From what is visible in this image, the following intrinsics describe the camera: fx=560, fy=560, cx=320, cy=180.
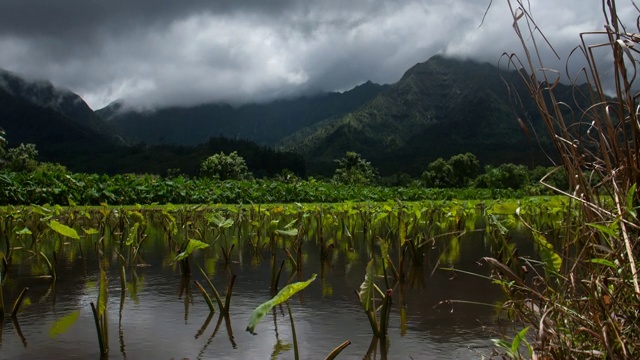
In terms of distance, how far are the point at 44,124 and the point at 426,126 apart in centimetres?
10933

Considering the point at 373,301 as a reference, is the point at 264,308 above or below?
above

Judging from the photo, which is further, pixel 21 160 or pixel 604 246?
pixel 21 160

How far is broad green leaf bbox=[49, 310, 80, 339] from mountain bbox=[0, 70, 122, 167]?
132 m

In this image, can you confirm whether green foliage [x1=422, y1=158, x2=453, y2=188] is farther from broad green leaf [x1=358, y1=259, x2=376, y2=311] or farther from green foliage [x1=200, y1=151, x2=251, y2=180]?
broad green leaf [x1=358, y1=259, x2=376, y2=311]

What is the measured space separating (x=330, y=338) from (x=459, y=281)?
1.54 m

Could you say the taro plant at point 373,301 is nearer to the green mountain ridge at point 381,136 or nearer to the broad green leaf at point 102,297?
the broad green leaf at point 102,297

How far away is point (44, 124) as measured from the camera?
162375mm

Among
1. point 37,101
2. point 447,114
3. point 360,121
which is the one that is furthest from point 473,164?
point 37,101

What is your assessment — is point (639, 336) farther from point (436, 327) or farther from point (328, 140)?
point (328, 140)

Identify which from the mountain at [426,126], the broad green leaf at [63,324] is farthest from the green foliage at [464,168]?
the broad green leaf at [63,324]

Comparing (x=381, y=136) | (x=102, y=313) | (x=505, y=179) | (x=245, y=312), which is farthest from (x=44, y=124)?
(x=102, y=313)

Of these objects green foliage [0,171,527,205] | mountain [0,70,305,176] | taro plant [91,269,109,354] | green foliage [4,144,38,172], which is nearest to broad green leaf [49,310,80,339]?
taro plant [91,269,109,354]

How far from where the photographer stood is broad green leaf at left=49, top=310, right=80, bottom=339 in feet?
7.31

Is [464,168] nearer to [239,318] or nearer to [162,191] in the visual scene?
[162,191]
